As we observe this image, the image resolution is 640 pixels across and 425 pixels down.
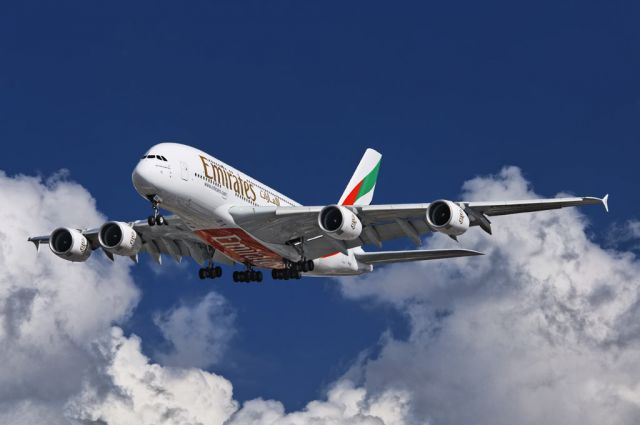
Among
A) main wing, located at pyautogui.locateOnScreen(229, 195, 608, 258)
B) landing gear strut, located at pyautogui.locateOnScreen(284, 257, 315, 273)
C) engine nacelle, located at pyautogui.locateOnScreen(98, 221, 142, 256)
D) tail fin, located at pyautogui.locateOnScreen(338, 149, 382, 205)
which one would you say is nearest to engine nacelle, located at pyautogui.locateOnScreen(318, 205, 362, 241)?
main wing, located at pyautogui.locateOnScreen(229, 195, 608, 258)

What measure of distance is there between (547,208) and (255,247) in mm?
13928

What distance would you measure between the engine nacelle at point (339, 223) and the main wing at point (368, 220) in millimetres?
583

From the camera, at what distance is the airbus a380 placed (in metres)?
45.9

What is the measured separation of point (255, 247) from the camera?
5147 cm

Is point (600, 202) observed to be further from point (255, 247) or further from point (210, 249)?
point (210, 249)

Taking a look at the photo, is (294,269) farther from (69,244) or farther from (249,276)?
(69,244)

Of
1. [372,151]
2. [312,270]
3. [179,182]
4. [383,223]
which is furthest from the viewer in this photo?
[372,151]

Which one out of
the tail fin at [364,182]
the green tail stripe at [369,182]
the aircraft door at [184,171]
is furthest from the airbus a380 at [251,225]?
the green tail stripe at [369,182]

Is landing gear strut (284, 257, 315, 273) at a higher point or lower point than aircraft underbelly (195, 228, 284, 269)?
higher

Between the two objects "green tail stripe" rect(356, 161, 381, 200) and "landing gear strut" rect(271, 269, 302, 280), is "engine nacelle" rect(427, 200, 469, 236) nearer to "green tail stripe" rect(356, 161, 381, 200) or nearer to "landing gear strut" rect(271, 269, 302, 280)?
"landing gear strut" rect(271, 269, 302, 280)

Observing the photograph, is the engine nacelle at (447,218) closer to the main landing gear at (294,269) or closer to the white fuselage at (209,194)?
the white fuselage at (209,194)

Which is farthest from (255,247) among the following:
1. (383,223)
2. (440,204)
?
(440,204)

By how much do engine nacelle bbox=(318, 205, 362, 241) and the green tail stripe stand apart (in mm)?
14967

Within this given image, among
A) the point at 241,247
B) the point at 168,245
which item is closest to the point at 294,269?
the point at 241,247
